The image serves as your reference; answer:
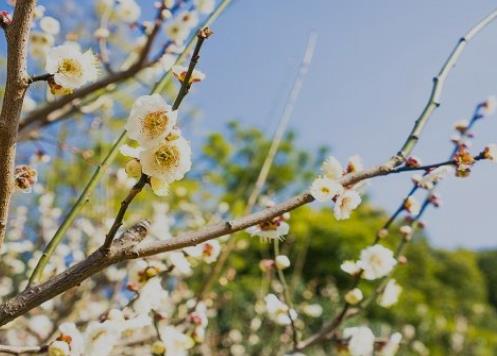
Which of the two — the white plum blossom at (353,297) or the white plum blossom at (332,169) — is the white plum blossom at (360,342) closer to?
the white plum blossom at (353,297)

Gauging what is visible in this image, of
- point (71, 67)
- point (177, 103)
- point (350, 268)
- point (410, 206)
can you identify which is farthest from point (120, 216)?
point (350, 268)

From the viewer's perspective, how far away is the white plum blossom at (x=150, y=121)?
748 millimetres

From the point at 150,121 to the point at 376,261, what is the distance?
34.5 inches

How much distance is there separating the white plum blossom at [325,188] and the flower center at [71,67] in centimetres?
42

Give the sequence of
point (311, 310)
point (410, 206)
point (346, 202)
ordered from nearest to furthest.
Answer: point (346, 202), point (410, 206), point (311, 310)

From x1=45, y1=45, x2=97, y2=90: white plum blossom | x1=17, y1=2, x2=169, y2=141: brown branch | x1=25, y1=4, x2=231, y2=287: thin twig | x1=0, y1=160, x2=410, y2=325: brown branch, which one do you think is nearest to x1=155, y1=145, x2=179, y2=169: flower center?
x1=0, y1=160, x2=410, y2=325: brown branch

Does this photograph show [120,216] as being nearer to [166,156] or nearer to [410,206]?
[166,156]

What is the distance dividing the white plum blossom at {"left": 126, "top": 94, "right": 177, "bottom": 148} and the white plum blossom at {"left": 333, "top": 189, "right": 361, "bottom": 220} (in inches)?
15.0

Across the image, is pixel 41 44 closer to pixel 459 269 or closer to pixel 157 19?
pixel 157 19

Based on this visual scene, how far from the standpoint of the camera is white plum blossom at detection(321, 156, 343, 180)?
1013 mm

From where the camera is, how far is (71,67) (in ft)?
2.94

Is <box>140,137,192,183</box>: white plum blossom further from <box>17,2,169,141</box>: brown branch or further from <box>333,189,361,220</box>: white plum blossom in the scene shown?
<box>17,2,169,141</box>: brown branch

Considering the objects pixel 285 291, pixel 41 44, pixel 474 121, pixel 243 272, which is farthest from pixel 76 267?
pixel 243 272

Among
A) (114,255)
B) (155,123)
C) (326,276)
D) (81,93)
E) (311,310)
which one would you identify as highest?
(326,276)
